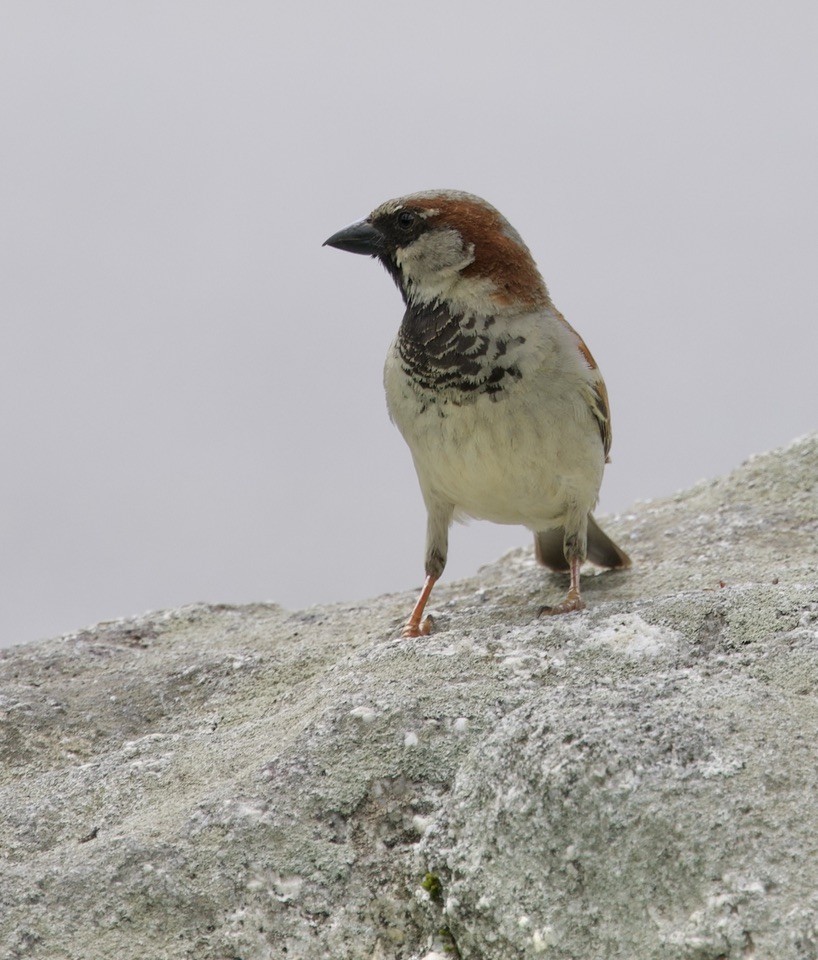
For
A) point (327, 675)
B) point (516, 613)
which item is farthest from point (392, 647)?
point (516, 613)

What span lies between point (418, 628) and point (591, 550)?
101cm

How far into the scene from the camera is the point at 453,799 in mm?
3035

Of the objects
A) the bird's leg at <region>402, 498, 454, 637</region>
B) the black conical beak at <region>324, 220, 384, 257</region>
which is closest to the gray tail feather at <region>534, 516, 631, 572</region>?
the bird's leg at <region>402, 498, 454, 637</region>

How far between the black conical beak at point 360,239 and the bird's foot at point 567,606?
5.17 ft

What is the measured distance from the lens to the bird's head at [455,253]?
15.1 ft

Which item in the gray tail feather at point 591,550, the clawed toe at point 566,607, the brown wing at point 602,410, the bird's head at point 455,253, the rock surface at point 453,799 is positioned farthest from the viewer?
the gray tail feather at point 591,550

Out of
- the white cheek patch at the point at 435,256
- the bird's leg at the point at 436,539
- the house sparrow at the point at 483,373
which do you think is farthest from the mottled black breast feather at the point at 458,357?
the bird's leg at the point at 436,539

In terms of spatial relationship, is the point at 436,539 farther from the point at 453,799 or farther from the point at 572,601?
the point at 453,799

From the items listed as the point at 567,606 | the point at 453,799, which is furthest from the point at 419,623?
the point at 453,799

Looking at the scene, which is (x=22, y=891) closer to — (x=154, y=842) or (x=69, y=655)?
(x=154, y=842)

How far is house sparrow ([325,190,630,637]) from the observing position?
14.6 feet

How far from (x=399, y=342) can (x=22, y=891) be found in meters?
2.49

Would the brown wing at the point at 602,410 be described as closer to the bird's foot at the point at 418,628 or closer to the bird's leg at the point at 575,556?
the bird's leg at the point at 575,556

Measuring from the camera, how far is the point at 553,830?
9.06ft
